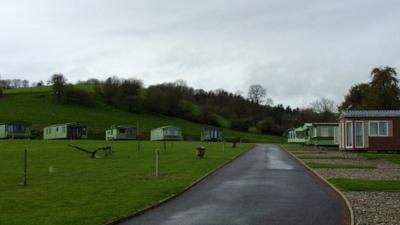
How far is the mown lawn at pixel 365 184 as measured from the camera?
1989 centimetres

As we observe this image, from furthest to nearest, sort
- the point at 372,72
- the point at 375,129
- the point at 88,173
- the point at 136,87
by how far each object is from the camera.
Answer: the point at 136,87 < the point at 372,72 < the point at 375,129 < the point at 88,173

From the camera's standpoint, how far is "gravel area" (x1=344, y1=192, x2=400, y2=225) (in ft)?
42.5

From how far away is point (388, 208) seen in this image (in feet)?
49.1

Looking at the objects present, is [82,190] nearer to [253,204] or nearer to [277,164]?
[253,204]

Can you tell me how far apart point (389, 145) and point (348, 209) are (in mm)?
31886

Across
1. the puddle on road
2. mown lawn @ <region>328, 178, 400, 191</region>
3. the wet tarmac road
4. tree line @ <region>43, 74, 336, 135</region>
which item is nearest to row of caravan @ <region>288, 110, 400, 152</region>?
the puddle on road

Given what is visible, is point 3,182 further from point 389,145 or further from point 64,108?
point 64,108

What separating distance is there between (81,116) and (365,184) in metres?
110

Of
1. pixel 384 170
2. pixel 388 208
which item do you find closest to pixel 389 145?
pixel 384 170

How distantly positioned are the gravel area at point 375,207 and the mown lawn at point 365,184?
51.7 inches

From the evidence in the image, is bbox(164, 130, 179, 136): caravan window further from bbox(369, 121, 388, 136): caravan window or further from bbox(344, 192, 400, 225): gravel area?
bbox(344, 192, 400, 225): gravel area

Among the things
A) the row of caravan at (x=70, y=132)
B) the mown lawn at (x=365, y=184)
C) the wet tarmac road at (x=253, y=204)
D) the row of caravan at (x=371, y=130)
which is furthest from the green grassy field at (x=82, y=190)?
the row of caravan at (x=70, y=132)

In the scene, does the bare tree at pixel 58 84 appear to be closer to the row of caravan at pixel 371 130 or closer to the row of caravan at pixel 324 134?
the row of caravan at pixel 324 134

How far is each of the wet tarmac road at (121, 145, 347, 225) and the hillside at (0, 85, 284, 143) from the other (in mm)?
84041
